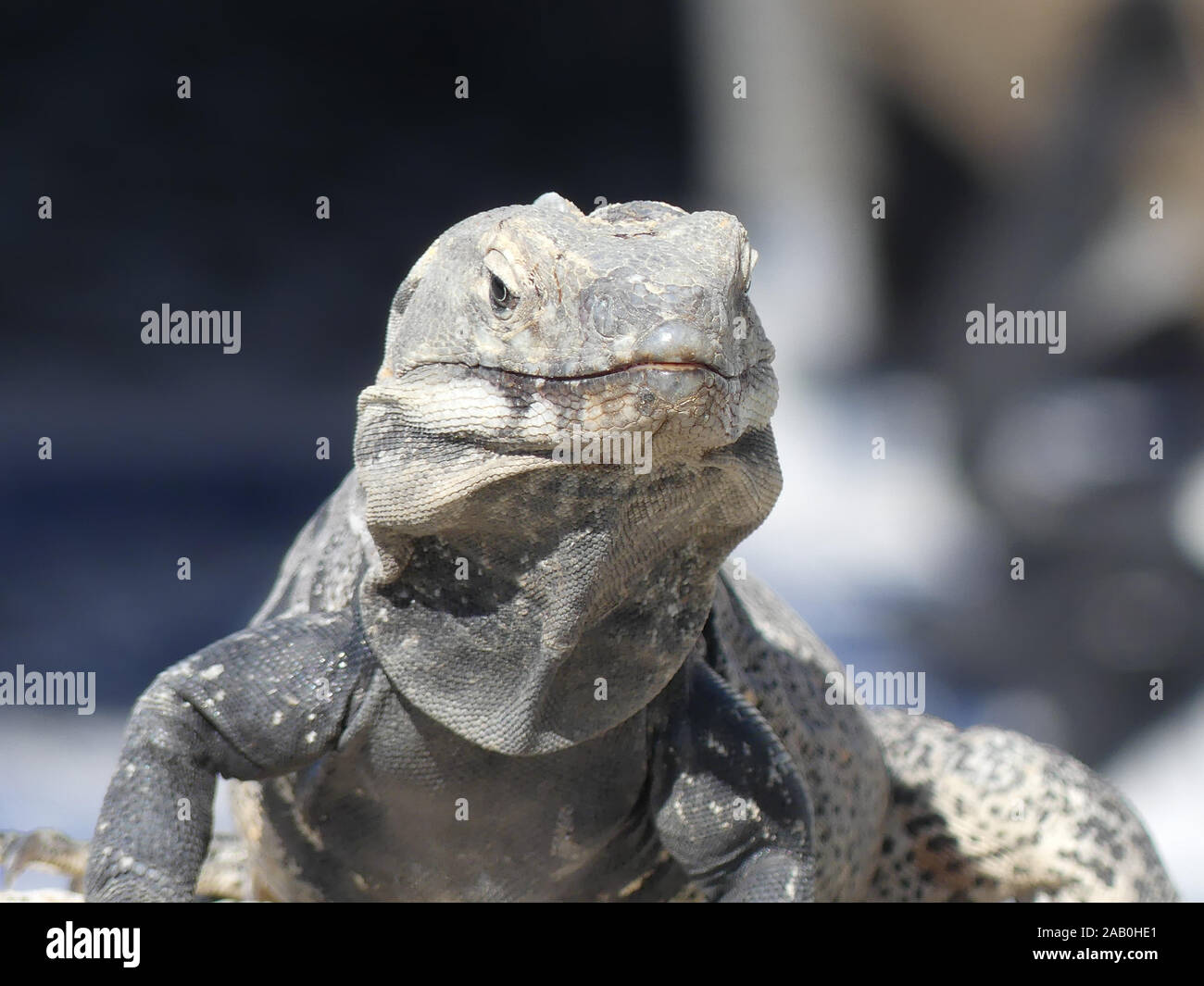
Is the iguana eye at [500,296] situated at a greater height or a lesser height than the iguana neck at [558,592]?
greater

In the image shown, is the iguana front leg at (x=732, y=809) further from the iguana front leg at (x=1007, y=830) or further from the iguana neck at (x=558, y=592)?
the iguana front leg at (x=1007, y=830)

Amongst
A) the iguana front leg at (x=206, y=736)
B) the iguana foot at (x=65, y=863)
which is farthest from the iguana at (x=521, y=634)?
the iguana foot at (x=65, y=863)

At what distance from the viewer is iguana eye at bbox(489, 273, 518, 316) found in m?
3.71

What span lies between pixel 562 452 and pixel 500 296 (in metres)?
0.46

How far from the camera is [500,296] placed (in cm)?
374

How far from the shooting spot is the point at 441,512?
389 centimetres

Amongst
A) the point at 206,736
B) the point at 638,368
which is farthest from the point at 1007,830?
the point at 638,368

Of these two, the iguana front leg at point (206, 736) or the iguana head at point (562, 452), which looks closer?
the iguana head at point (562, 452)

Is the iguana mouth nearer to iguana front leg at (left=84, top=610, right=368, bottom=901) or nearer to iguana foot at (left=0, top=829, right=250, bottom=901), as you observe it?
iguana front leg at (left=84, top=610, right=368, bottom=901)

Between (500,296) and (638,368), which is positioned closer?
(638,368)

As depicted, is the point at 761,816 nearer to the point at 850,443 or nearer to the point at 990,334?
the point at 990,334

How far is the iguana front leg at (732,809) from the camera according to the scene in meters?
4.70

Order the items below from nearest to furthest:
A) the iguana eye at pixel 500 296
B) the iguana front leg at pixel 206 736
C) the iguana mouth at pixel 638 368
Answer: the iguana mouth at pixel 638 368
the iguana eye at pixel 500 296
the iguana front leg at pixel 206 736

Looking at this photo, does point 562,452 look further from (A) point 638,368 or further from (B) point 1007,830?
(B) point 1007,830
